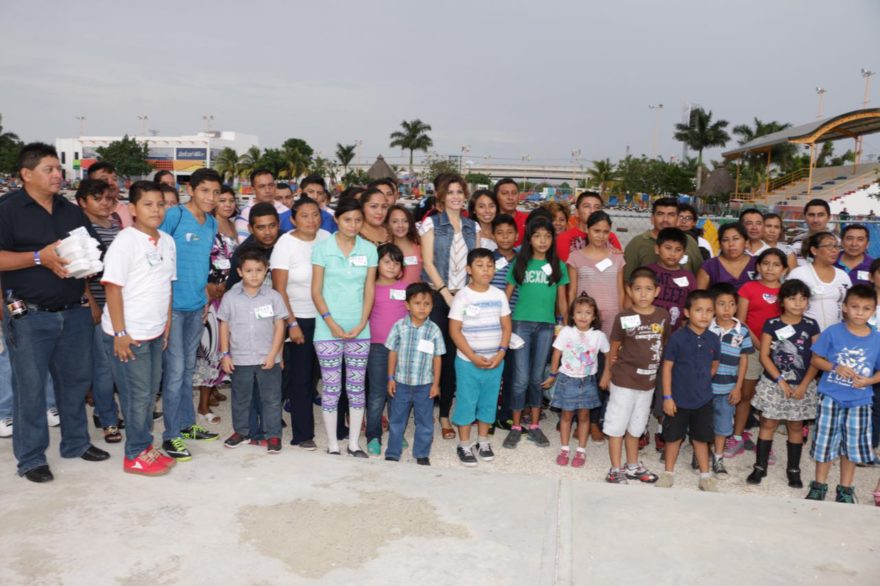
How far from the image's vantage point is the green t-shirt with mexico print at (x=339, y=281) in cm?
423

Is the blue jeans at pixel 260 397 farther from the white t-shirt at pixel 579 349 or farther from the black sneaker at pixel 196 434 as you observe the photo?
the white t-shirt at pixel 579 349

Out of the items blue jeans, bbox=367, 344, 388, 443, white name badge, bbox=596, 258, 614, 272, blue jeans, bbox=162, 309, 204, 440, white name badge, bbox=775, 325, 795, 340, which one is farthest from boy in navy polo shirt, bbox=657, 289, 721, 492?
blue jeans, bbox=162, 309, 204, 440

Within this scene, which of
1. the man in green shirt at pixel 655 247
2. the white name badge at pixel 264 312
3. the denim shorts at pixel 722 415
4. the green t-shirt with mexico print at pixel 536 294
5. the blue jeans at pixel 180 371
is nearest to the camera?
the blue jeans at pixel 180 371

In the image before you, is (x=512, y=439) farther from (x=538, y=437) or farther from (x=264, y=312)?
(x=264, y=312)

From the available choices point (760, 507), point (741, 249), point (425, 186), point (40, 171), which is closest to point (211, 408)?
point (40, 171)

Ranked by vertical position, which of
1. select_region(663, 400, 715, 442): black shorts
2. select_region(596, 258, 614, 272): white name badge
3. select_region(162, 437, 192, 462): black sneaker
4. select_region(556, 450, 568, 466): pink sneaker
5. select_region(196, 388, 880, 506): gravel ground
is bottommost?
select_region(196, 388, 880, 506): gravel ground

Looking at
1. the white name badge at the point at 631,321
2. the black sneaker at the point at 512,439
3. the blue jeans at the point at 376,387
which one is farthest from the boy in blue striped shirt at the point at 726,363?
the blue jeans at the point at 376,387

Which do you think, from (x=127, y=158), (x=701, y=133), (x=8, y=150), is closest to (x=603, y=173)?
(x=701, y=133)

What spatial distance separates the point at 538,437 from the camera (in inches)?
191

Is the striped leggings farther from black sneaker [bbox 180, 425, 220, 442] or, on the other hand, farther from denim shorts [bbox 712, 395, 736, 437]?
denim shorts [bbox 712, 395, 736, 437]

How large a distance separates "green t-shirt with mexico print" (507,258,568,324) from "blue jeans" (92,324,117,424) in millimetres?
2957

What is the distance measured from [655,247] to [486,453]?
2129mm

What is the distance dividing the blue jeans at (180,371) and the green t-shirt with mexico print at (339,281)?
866 millimetres

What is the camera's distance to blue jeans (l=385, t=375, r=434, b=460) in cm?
429
